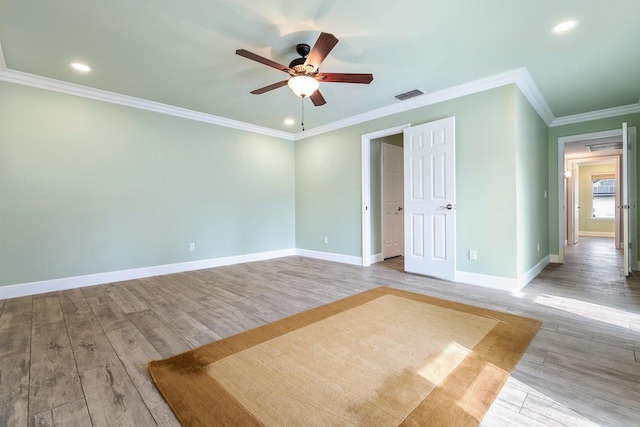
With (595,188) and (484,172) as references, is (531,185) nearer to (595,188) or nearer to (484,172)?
(484,172)

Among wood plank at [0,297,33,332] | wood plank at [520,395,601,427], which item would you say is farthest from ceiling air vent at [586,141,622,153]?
wood plank at [0,297,33,332]

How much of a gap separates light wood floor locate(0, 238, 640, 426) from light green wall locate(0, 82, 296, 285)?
1.70ft

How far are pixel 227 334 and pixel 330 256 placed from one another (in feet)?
10.9

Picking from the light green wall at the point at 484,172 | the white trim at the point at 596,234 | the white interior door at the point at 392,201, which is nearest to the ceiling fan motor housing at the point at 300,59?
the light green wall at the point at 484,172

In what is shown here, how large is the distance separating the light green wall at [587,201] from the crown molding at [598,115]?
242 inches

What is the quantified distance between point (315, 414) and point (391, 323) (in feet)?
4.07

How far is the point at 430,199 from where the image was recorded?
393 centimetres

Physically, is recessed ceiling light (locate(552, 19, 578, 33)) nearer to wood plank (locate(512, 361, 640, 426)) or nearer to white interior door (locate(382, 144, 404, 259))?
wood plank (locate(512, 361, 640, 426))

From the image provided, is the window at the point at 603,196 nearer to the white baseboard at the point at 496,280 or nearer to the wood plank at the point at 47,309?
the white baseboard at the point at 496,280

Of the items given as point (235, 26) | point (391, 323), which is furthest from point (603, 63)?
point (235, 26)

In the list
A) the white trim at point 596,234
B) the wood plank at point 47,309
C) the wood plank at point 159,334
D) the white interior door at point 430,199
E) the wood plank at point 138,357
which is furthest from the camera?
the white trim at point 596,234

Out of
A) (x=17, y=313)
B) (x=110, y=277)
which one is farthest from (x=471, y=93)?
(x=17, y=313)

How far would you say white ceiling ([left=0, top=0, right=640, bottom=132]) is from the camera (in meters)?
2.21

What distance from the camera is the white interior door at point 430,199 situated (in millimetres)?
3734
